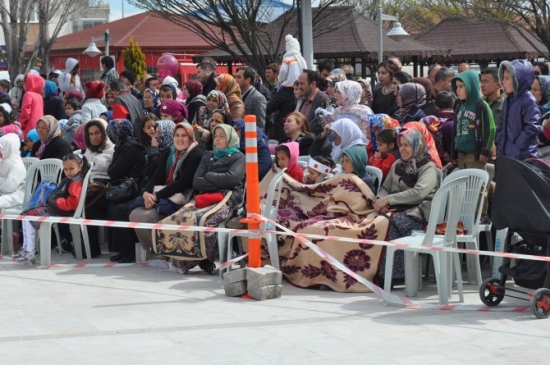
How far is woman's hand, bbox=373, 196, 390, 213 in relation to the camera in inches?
365

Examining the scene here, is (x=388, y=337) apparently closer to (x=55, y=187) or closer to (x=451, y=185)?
(x=451, y=185)

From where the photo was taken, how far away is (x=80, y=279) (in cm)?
1005

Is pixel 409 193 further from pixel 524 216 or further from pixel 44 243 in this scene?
pixel 44 243

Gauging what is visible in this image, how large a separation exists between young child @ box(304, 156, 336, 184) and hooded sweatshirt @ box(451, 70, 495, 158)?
121 centimetres

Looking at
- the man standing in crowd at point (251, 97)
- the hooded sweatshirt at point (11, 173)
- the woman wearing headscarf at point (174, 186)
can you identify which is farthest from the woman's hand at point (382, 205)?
the hooded sweatshirt at point (11, 173)

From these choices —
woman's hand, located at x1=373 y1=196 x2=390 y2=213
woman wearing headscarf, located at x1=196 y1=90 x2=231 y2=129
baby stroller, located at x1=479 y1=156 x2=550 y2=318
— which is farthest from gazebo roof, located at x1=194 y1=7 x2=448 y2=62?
baby stroller, located at x1=479 y1=156 x2=550 y2=318

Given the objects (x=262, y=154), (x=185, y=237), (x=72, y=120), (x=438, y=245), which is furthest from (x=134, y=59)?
(x=438, y=245)

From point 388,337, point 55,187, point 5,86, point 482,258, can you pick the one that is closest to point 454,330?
point 388,337

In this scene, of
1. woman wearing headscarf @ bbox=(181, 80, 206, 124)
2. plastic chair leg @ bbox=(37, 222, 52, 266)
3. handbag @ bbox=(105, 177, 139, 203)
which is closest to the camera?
plastic chair leg @ bbox=(37, 222, 52, 266)

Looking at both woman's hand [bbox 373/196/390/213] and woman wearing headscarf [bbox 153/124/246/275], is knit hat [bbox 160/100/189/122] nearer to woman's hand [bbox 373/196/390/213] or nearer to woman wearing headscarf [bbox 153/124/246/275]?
woman wearing headscarf [bbox 153/124/246/275]

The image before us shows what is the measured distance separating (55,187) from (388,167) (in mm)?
3694

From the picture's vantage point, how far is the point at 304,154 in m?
11.2

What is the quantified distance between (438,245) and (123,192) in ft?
12.5

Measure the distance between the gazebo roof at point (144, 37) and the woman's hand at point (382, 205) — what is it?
41672 mm
